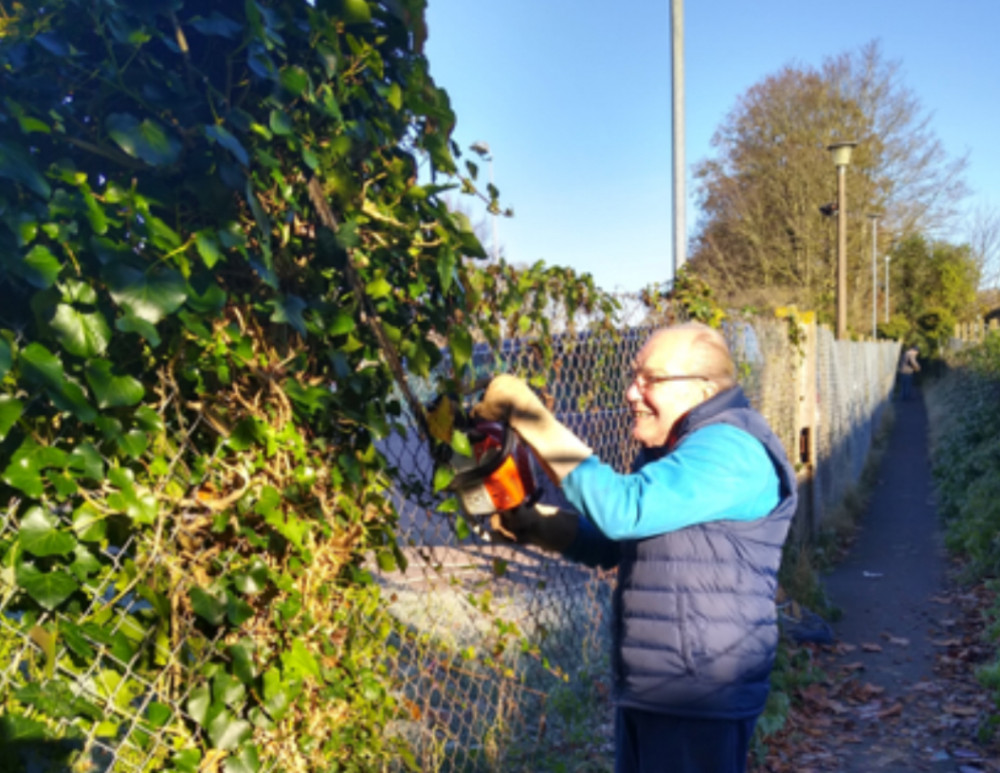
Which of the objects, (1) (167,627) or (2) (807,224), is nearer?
(1) (167,627)

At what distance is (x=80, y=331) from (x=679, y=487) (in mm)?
1360

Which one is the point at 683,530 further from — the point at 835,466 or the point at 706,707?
the point at 835,466

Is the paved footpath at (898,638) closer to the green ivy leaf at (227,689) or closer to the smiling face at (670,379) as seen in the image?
the smiling face at (670,379)

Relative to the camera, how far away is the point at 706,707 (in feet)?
7.73

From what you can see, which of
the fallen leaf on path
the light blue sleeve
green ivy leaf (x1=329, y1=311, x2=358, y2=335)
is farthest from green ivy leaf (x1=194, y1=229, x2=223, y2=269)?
the fallen leaf on path

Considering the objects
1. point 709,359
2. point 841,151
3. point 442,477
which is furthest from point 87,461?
point 841,151

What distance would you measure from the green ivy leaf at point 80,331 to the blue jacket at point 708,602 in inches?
50.5

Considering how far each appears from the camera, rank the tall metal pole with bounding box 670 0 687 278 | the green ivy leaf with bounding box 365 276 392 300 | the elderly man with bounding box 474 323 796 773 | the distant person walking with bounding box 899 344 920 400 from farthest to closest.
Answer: the distant person walking with bounding box 899 344 920 400, the tall metal pole with bounding box 670 0 687 278, the elderly man with bounding box 474 323 796 773, the green ivy leaf with bounding box 365 276 392 300

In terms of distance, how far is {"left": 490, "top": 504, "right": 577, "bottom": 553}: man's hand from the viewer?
2627 mm

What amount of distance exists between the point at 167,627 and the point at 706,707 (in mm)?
1372

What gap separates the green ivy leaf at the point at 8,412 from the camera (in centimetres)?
151

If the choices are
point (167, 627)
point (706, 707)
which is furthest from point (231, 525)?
point (706, 707)

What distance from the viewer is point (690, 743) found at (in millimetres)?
2396

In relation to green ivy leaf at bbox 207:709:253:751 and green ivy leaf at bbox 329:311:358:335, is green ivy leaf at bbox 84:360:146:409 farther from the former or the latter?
green ivy leaf at bbox 207:709:253:751
